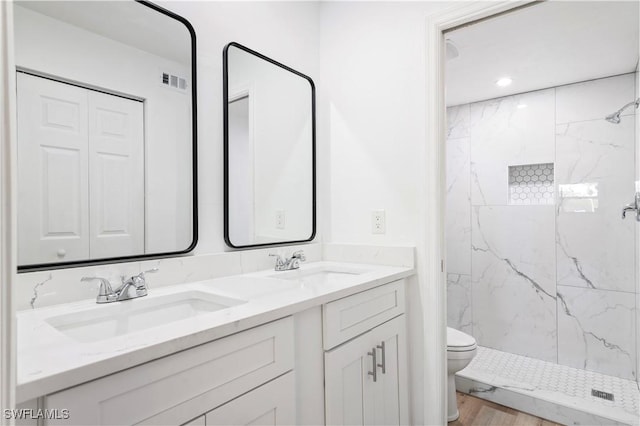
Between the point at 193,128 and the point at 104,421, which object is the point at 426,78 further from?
the point at 104,421

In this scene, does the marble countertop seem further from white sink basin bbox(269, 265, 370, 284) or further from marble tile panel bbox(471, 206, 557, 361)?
marble tile panel bbox(471, 206, 557, 361)

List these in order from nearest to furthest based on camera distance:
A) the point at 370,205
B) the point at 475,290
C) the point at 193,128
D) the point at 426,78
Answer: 1. the point at 193,128
2. the point at 426,78
3. the point at 370,205
4. the point at 475,290

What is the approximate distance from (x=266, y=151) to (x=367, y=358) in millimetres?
1017

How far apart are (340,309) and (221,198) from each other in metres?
0.66

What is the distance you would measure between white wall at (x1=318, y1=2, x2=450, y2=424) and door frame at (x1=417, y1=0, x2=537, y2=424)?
0.02 metres

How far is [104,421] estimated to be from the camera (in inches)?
24.9

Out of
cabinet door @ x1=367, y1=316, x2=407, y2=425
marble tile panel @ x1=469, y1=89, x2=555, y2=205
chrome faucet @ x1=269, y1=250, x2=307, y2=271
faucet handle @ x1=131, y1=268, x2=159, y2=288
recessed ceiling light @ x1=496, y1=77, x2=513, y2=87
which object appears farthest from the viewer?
marble tile panel @ x1=469, y1=89, x2=555, y2=205

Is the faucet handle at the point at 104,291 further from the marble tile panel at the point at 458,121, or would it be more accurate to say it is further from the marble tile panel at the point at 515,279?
the marble tile panel at the point at 458,121

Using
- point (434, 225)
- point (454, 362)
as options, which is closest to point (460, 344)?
point (454, 362)

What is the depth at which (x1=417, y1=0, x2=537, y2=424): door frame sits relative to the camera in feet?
5.20

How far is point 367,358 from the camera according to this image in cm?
134

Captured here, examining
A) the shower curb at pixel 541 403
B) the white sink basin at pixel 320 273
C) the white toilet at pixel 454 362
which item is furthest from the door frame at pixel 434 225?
the shower curb at pixel 541 403

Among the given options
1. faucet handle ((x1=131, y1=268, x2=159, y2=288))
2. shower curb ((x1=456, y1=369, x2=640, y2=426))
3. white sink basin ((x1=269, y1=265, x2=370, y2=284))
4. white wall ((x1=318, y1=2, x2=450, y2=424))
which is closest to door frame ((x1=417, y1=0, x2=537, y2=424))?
white wall ((x1=318, y1=2, x2=450, y2=424))

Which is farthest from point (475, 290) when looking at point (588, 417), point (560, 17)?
point (560, 17)
